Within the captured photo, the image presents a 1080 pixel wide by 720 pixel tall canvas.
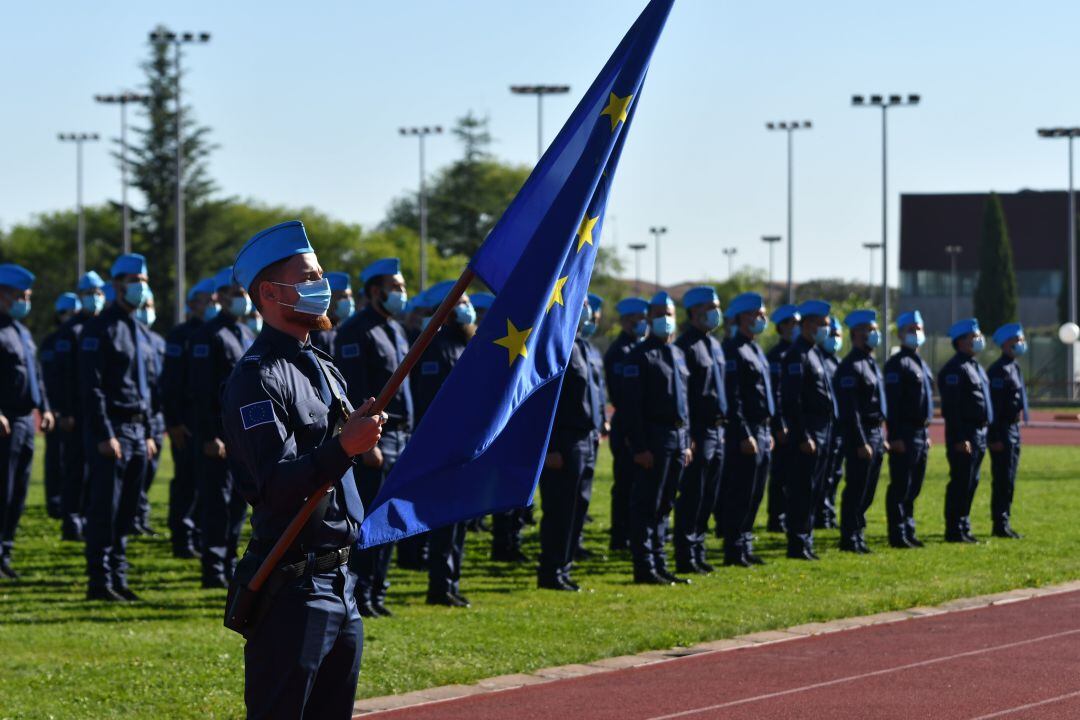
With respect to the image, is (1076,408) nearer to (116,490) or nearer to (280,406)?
(116,490)

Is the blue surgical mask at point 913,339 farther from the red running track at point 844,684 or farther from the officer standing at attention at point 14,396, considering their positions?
the officer standing at attention at point 14,396

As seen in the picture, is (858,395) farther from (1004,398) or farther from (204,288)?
(204,288)

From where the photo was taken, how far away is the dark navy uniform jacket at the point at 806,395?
14.7 m

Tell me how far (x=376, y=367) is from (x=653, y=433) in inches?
103

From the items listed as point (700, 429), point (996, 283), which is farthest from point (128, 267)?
point (996, 283)

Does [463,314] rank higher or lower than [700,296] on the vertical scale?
lower

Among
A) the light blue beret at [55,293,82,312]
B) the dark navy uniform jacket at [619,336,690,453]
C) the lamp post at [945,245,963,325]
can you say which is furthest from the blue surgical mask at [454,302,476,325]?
the lamp post at [945,245,963,325]

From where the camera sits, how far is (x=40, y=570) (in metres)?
13.3

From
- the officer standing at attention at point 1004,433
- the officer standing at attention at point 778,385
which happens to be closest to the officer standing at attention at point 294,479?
the officer standing at attention at point 778,385

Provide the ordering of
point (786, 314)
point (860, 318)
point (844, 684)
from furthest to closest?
point (786, 314) → point (860, 318) → point (844, 684)

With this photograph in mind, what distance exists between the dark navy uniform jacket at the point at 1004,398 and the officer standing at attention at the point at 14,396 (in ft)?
29.4

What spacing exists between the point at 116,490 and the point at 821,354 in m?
6.46

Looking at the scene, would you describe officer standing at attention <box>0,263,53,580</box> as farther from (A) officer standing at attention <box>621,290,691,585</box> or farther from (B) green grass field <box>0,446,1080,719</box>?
(A) officer standing at attention <box>621,290,691,585</box>

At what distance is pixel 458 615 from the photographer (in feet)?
36.1
